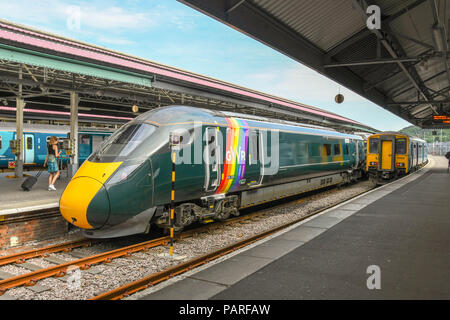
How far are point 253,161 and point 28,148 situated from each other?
1754cm

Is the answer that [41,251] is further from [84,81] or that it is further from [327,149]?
[327,149]

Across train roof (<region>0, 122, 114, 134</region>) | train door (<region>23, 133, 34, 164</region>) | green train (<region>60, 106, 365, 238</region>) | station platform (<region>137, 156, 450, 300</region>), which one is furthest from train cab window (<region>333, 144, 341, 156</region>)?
train door (<region>23, 133, 34, 164</region>)

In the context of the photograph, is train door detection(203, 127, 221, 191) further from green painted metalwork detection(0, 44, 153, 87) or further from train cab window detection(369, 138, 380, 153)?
train cab window detection(369, 138, 380, 153)

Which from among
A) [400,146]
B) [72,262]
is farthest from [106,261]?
[400,146]

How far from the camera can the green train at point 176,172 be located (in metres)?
6.60

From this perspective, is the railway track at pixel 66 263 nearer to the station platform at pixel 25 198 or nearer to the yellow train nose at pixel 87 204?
the yellow train nose at pixel 87 204

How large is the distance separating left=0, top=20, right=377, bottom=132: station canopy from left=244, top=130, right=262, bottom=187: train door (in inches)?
182

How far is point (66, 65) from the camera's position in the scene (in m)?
9.79

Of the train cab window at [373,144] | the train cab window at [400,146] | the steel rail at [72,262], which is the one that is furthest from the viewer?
the train cab window at [373,144]

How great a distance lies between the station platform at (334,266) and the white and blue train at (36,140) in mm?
17621

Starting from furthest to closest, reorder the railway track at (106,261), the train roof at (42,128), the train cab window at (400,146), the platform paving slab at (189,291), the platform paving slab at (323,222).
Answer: the train roof at (42,128), the train cab window at (400,146), the platform paving slab at (323,222), the railway track at (106,261), the platform paving slab at (189,291)

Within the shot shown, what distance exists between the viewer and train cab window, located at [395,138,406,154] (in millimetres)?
19931

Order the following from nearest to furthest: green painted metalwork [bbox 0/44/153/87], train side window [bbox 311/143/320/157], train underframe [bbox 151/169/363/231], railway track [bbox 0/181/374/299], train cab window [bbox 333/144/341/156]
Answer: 1. railway track [bbox 0/181/374/299]
2. train underframe [bbox 151/169/363/231]
3. green painted metalwork [bbox 0/44/153/87]
4. train side window [bbox 311/143/320/157]
5. train cab window [bbox 333/144/341/156]

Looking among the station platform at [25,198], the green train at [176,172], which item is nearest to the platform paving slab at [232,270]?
the green train at [176,172]
